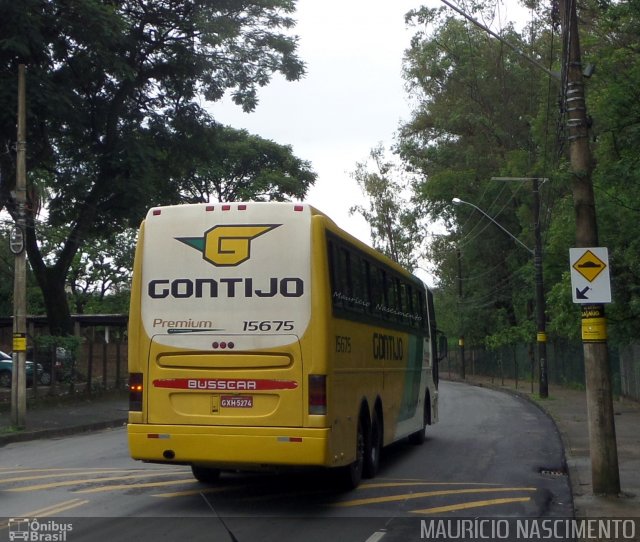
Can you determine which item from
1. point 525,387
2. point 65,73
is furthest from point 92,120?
point 525,387

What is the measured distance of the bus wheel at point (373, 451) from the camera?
12781mm

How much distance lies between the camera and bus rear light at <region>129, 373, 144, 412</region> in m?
10.7

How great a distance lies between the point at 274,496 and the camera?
450 inches

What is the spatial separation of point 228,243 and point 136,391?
6.83 ft

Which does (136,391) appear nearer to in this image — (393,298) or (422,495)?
(422,495)

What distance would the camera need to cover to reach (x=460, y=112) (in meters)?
48.6

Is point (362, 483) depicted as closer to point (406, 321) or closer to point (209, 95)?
point (406, 321)

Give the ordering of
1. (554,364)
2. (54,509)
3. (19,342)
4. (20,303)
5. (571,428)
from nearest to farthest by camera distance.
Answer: (54,509) → (19,342) → (20,303) → (571,428) → (554,364)

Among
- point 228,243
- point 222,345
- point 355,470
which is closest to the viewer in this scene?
point 222,345

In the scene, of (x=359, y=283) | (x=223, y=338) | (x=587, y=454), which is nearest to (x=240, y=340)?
(x=223, y=338)

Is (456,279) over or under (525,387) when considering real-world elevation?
over

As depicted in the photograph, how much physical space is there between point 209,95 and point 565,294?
16433mm

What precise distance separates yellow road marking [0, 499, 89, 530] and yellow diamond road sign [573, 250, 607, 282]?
6678mm

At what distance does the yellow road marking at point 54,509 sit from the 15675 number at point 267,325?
2.84 meters
